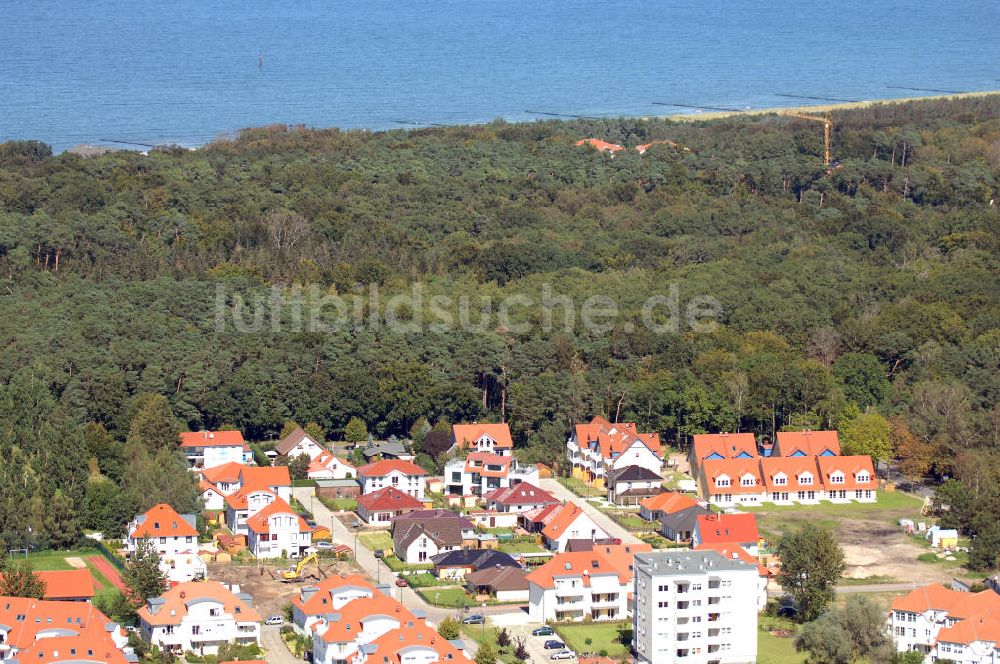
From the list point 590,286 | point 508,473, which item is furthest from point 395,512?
point 590,286

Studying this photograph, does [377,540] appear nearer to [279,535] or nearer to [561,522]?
[279,535]

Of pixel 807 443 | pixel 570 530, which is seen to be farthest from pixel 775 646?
pixel 807 443

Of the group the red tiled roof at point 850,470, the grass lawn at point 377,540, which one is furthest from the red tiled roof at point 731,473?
the grass lawn at point 377,540

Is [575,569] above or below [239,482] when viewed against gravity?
below

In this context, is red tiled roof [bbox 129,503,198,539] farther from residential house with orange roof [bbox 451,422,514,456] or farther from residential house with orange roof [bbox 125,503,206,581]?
residential house with orange roof [bbox 451,422,514,456]

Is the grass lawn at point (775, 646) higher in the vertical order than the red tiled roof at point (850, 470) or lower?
lower

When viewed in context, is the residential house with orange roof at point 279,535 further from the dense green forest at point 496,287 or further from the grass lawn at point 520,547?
the grass lawn at point 520,547

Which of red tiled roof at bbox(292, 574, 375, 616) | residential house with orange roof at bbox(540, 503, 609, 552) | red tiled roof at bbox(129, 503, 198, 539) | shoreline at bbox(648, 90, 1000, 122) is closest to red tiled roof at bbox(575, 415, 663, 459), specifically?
residential house with orange roof at bbox(540, 503, 609, 552)
